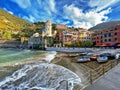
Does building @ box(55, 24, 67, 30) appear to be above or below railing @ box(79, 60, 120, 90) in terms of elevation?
above

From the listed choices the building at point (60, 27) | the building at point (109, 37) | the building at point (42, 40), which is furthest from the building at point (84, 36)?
the building at point (60, 27)

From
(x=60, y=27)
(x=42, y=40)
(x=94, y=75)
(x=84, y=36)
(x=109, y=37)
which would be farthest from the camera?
(x=60, y=27)

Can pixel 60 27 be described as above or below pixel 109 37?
above

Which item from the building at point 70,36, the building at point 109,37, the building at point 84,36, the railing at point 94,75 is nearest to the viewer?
the railing at point 94,75

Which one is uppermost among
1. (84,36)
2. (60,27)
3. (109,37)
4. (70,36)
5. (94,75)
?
(60,27)

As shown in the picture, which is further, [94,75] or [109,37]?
[109,37]

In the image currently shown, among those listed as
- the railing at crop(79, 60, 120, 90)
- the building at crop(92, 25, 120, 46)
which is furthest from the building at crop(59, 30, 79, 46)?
the railing at crop(79, 60, 120, 90)

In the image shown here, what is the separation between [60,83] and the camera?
15.8 m

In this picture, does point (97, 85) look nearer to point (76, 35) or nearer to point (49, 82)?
point (49, 82)

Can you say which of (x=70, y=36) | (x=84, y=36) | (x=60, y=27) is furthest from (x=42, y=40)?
(x=60, y=27)

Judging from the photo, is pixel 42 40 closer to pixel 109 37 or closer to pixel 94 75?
pixel 109 37

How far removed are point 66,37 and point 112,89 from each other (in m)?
76.8

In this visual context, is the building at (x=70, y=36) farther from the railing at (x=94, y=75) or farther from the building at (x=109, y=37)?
the railing at (x=94, y=75)

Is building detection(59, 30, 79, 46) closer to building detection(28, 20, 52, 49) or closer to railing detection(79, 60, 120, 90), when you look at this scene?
building detection(28, 20, 52, 49)
